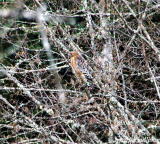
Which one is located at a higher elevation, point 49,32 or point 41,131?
point 49,32

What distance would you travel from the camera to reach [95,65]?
606 centimetres

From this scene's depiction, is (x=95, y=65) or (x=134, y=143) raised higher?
(x=95, y=65)

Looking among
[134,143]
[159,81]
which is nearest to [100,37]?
[159,81]

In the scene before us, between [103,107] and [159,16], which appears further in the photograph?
[159,16]

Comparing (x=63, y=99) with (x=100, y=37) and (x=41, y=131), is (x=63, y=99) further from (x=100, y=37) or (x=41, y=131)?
(x=100, y=37)

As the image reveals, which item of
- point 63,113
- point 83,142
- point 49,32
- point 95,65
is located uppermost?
point 49,32

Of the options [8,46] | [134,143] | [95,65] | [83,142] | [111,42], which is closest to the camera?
[134,143]

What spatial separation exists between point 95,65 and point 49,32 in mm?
944

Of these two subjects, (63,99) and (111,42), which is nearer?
(63,99)

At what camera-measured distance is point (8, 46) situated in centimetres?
1032

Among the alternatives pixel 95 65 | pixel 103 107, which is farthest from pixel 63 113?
pixel 95 65

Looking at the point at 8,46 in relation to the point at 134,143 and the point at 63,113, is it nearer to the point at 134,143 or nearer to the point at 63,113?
the point at 63,113

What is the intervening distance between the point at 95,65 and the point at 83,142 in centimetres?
148

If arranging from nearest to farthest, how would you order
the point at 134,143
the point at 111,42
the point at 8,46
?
the point at 134,143 → the point at 111,42 → the point at 8,46
